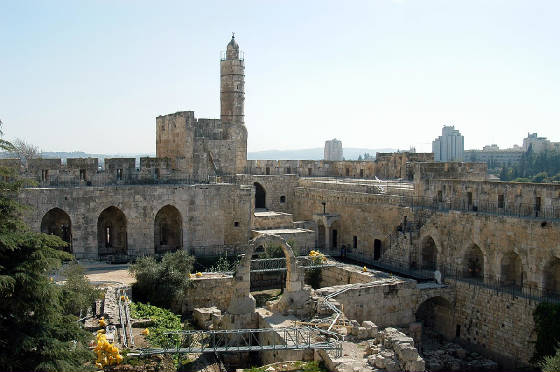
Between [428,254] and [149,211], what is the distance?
12.1m

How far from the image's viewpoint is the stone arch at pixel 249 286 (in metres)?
18.0

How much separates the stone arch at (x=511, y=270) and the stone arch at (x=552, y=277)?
1265mm

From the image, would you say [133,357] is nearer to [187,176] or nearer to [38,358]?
[38,358]

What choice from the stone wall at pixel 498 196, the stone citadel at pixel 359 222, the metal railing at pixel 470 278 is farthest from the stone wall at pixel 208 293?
the stone wall at pixel 498 196

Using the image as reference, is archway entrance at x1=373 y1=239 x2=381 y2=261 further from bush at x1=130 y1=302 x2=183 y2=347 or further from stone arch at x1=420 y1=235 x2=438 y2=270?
bush at x1=130 y1=302 x2=183 y2=347

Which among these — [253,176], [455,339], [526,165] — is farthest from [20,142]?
[526,165]

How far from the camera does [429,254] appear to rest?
963 inches

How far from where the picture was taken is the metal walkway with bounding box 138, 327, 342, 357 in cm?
1398

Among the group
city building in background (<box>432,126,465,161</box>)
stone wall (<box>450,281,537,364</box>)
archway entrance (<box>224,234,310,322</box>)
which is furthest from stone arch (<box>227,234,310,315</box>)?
city building in background (<box>432,126,465,161</box>)

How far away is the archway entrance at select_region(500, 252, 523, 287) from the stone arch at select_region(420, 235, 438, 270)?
137 inches

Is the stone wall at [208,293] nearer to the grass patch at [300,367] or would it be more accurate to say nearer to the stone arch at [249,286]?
the stone arch at [249,286]

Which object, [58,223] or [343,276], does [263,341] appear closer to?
[343,276]

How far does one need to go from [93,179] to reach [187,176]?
4.11 m

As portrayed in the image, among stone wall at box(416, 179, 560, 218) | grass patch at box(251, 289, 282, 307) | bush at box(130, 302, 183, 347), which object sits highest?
stone wall at box(416, 179, 560, 218)
